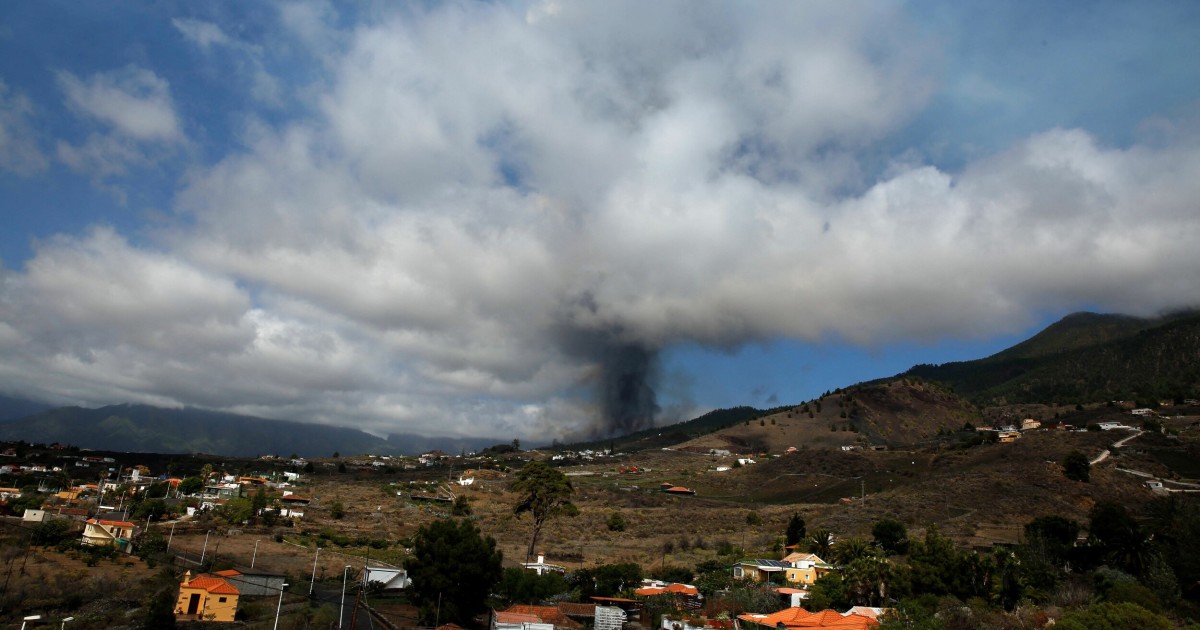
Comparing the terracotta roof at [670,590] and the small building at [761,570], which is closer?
the terracotta roof at [670,590]

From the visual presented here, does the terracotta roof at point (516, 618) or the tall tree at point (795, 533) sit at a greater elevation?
the tall tree at point (795, 533)

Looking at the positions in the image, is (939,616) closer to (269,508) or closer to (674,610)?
(674,610)

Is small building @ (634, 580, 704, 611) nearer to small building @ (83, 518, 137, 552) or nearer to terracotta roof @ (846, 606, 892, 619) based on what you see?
terracotta roof @ (846, 606, 892, 619)

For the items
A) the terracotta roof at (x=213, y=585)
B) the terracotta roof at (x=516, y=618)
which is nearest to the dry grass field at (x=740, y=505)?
the terracotta roof at (x=213, y=585)

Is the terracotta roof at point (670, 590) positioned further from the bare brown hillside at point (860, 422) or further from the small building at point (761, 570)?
the bare brown hillside at point (860, 422)

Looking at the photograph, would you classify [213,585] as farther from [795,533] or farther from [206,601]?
[795,533]

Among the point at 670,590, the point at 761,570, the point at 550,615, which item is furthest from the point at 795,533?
the point at 550,615

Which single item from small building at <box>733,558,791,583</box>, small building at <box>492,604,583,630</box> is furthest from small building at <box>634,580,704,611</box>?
small building at <box>492,604,583,630</box>

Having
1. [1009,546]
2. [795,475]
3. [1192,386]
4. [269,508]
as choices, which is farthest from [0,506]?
[1192,386]
